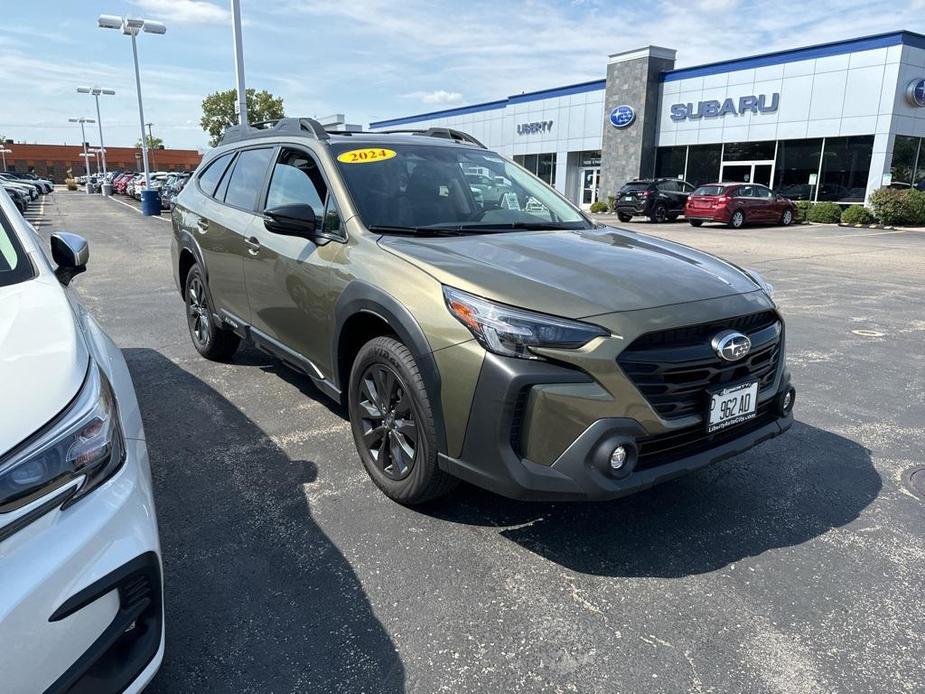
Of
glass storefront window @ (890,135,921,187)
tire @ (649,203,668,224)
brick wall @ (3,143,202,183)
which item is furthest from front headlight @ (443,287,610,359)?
brick wall @ (3,143,202,183)

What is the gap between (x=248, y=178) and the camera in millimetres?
4766

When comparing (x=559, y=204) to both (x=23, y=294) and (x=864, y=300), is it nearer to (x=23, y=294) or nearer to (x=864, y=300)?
(x=23, y=294)

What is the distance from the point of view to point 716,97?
30.6 m

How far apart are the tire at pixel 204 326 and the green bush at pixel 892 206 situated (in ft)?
83.4

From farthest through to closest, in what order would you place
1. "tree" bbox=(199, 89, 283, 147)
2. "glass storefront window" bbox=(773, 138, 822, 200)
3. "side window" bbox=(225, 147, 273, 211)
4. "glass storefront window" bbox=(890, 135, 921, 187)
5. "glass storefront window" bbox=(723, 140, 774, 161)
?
"tree" bbox=(199, 89, 283, 147), "glass storefront window" bbox=(723, 140, 774, 161), "glass storefront window" bbox=(773, 138, 822, 200), "glass storefront window" bbox=(890, 135, 921, 187), "side window" bbox=(225, 147, 273, 211)

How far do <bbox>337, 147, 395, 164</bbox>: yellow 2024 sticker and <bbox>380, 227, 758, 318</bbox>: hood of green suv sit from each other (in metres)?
0.72

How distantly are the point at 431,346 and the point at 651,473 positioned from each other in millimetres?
1020

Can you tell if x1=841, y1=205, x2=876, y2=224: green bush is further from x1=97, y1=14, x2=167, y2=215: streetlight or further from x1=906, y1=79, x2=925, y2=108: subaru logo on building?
x1=97, y1=14, x2=167, y2=215: streetlight

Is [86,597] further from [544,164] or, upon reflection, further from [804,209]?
[544,164]

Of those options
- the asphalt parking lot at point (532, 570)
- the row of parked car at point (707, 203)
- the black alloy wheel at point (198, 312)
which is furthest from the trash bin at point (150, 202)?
the asphalt parking lot at point (532, 570)

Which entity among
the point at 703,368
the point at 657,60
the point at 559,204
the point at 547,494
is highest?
the point at 657,60

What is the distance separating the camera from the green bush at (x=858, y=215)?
24438 mm

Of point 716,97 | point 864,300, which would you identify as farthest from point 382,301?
point 716,97

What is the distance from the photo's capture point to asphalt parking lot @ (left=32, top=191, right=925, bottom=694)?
228 cm
